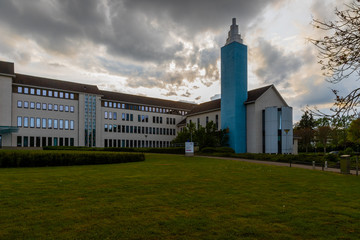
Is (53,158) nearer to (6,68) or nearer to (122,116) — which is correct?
(6,68)

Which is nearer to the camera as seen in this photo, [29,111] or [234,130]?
[234,130]

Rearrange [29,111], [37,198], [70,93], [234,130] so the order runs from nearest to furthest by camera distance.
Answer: [37,198]
[234,130]
[29,111]
[70,93]

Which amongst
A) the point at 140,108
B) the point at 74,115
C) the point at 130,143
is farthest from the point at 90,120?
the point at 140,108

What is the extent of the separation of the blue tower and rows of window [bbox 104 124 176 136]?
27.7 meters

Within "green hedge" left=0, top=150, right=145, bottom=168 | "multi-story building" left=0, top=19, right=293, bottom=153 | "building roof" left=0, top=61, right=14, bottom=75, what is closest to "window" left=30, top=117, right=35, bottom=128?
"multi-story building" left=0, top=19, right=293, bottom=153

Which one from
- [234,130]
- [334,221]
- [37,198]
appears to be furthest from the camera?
[234,130]

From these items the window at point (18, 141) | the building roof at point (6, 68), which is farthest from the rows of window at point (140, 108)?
the building roof at point (6, 68)

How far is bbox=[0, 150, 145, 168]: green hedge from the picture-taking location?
58.6 ft

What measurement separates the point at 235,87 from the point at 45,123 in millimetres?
39297

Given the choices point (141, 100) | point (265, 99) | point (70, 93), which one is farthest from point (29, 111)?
point (265, 99)

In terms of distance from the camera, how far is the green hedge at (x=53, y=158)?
17875 millimetres

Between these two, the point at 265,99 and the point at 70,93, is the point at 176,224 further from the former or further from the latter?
the point at 70,93

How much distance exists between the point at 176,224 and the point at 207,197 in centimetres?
292

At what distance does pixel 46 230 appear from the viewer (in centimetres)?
509
